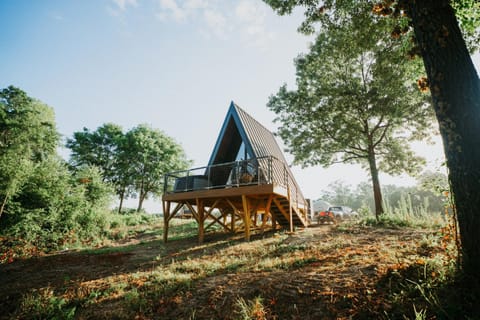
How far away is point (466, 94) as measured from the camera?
8.68 ft

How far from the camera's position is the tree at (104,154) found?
28.9 meters

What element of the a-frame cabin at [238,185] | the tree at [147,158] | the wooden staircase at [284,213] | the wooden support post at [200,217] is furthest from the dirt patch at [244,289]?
the tree at [147,158]

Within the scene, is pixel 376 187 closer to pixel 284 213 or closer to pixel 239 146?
pixel 284 213

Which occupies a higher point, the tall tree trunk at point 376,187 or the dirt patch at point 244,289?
the tall tree trunk at point 376,187

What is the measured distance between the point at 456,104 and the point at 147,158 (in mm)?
30974

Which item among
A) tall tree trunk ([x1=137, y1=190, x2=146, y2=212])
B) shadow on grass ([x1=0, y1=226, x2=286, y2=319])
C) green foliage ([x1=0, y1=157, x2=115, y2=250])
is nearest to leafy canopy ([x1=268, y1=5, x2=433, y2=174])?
shadow on grass ([x1=0, y1=226, x2=286, y2=319])

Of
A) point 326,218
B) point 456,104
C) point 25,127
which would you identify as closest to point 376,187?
point 326,218

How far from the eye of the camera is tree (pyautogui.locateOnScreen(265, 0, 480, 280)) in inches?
101

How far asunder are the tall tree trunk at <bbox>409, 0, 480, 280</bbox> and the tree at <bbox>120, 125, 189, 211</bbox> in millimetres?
29109

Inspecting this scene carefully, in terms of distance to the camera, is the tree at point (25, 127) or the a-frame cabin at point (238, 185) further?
the tree at point (25, 127)

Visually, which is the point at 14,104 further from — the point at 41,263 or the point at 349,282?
the point at 349,282

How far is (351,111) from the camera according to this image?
12836 millimetres

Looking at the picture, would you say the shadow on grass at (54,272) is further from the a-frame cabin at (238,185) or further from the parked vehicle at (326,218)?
the parked vehicle at (326,218)

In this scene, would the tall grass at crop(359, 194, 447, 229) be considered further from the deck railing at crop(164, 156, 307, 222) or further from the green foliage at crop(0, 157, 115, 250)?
the green foliage at crop(0, 157, 115, 250)
